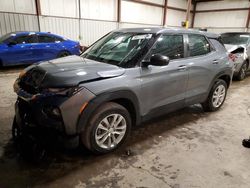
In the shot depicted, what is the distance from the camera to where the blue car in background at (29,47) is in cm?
700

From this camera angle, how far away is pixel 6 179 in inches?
82.4

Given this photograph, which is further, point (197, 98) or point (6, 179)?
point (197, 98)

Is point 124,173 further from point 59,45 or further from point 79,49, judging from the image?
point 79,49

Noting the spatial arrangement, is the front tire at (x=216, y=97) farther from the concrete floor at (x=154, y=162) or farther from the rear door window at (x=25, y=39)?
the rear door window at (x=25, y=39)

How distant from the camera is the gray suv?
2076 mm

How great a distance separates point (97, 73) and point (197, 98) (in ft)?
6.61

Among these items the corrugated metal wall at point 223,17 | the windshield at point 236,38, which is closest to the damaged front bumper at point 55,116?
the windshield at point 236,38

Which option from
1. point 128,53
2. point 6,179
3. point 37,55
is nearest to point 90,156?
point 6,179

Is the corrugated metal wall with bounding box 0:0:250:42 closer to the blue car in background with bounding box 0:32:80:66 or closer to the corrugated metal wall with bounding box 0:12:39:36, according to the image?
the corrugated metal wall with bounding box 0:12:39:36

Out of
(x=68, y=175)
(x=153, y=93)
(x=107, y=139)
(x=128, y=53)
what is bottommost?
(x=68, y=175)

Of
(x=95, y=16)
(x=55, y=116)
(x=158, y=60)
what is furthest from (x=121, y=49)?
(x=95, y=16)

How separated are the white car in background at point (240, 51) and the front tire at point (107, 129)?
5088mm

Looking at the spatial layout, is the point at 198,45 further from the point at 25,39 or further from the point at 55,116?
the point at 25,39

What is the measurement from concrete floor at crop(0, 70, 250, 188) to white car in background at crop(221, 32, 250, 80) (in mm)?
3656
